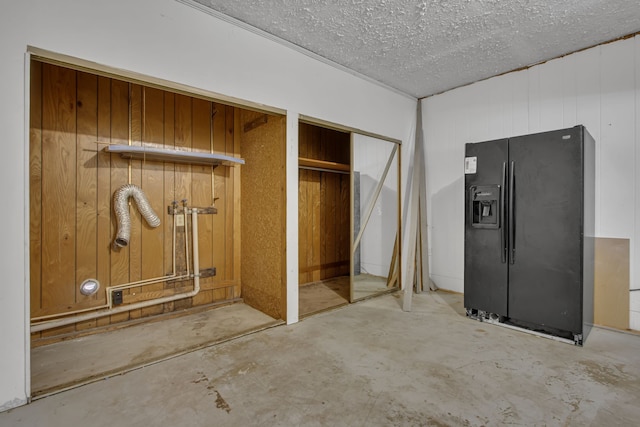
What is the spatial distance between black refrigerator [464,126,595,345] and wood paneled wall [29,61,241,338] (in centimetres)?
258

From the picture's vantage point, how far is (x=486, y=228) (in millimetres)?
2768

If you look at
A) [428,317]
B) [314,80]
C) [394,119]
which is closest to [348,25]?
[314,80]

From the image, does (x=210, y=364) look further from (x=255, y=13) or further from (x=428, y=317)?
(x=255, y=13)

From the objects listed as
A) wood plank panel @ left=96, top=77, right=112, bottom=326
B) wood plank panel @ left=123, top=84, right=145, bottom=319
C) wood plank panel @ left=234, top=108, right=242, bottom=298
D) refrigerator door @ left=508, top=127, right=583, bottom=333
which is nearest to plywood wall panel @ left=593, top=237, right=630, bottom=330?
refrigerator door @ left=508, top=127, right=583, bottom=333

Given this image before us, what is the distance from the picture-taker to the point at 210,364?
209 cm

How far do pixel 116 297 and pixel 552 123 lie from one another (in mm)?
4517

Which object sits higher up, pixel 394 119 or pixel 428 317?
pixel 394 119

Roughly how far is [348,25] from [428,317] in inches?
108

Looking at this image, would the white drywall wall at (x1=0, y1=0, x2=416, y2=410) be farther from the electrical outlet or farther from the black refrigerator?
the black refrigerator

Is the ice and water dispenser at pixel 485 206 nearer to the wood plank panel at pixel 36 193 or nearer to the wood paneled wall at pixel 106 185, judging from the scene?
the wood paneled wall at pixel 106 185

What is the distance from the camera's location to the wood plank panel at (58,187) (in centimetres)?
239

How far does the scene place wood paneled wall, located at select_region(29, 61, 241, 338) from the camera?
2387mm

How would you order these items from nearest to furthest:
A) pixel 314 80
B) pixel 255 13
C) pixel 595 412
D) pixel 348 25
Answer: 1. pixel 595 412
2. pixel 255 13
3. pixel 348 25
4. pixel 314 80

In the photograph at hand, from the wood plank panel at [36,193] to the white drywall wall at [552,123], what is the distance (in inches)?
159
